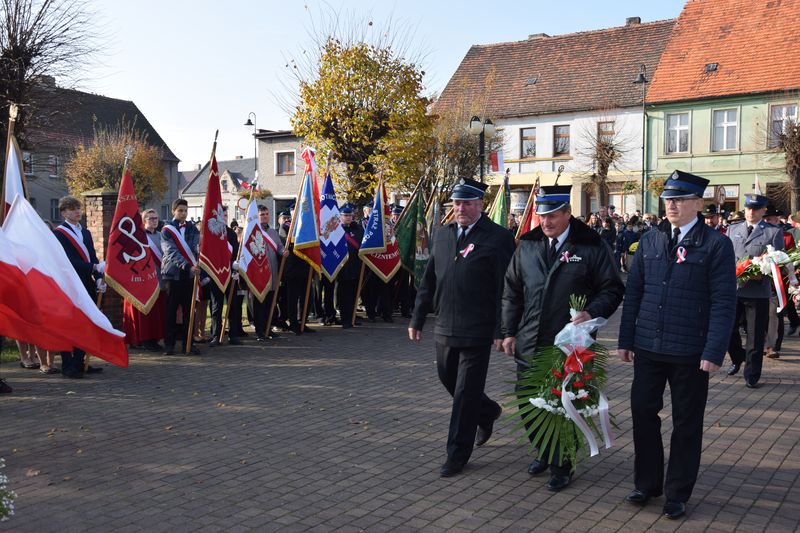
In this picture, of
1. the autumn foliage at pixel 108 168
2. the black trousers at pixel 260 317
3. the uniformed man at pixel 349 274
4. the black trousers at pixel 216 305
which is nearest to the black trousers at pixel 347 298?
the uniformed man at pixel 349 274

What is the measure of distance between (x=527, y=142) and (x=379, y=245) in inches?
1188

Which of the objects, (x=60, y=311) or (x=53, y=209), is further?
(x=53, y=209)

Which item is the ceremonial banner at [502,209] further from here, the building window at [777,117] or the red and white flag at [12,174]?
the building window at [777,117]

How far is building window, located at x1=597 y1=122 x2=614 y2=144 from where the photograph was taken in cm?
3972

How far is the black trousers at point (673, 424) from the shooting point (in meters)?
5.04

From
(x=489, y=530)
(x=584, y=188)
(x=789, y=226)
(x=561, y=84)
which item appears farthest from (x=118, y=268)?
(x=561, y=84)

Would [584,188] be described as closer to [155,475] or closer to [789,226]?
[789,226]

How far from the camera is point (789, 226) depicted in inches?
600

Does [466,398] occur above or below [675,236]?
below

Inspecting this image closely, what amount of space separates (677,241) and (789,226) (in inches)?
458

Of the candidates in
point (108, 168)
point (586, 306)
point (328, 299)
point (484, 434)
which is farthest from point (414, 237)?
point (108, 168)

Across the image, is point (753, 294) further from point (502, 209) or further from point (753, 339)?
point (502, 209)

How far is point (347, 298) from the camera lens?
46.9 feet

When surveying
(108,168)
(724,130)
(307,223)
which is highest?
(724,130)
